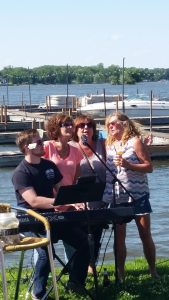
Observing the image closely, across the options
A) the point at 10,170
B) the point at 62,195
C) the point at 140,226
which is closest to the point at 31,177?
the point at 62,195

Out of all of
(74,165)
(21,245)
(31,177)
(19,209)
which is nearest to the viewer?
(21,245)

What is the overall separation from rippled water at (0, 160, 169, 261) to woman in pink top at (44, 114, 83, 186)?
4.31m

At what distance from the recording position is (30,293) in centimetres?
680

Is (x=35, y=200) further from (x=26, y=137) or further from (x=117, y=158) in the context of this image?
(x=117, y=158)

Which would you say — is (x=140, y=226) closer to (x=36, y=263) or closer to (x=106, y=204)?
(x=106, y=204)

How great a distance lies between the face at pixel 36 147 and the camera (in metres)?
6.41

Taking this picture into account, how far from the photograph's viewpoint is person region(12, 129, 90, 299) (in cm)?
636

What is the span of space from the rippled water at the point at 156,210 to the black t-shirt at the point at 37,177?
4.63 meters

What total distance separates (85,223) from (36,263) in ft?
2.20

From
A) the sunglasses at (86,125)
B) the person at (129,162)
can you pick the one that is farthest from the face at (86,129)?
the person at (129,162)

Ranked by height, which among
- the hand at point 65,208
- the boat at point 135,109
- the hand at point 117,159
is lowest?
the boat at point 135,109

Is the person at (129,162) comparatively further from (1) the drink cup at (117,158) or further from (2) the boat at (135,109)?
(2) the boat at (135,109)

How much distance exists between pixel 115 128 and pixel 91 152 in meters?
0.34

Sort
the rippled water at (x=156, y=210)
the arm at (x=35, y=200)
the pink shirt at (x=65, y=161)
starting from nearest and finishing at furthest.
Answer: the arm at (x=35, y=200), the pink shirt at (x=65, y=161), the rippled water at (x=156, y=210)
